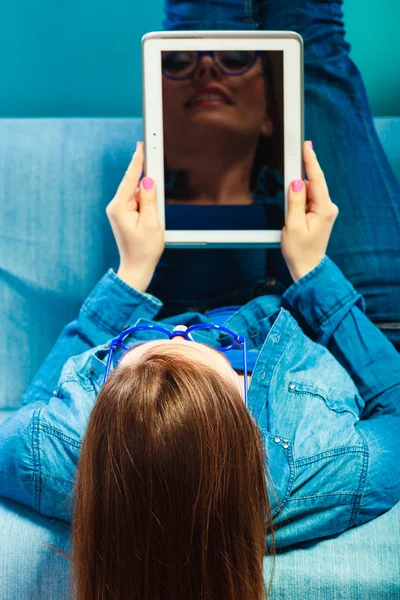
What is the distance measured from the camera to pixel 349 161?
3.85 ft

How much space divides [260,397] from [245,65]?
46cm

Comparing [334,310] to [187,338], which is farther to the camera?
[334,310]

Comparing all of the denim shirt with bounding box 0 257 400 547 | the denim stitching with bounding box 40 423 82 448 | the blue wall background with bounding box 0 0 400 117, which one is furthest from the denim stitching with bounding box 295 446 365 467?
the blue wall background with bounding box 0 0 400 117

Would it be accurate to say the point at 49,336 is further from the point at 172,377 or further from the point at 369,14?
the point at 369,14

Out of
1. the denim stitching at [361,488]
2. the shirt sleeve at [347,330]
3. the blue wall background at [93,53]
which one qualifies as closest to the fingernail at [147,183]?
the shirt sleeve at [347,330]

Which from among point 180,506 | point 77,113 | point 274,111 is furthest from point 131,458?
point 77,113

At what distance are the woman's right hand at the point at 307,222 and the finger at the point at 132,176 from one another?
212 millimetres

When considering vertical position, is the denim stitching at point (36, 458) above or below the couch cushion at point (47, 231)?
below

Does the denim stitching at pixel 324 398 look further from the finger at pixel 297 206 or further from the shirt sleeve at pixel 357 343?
the finger at pixel 297 206

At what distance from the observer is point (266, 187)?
1.07 m

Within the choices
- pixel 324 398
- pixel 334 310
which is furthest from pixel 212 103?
pixel 324 398

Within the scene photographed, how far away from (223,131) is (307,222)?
177 mm

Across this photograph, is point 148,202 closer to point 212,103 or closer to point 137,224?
point 137,224

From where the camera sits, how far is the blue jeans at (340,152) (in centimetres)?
115
